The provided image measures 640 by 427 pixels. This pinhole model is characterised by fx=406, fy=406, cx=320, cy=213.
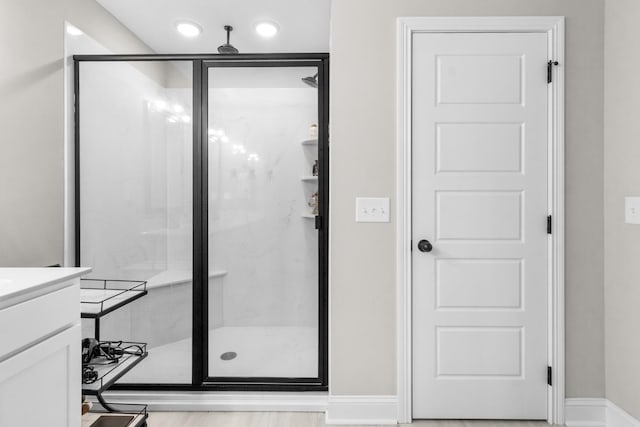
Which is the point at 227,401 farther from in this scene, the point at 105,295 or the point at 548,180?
the point at 548,180

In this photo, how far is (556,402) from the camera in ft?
6.54

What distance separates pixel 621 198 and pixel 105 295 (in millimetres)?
2481

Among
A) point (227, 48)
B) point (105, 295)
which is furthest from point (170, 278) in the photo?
point (227, 48)

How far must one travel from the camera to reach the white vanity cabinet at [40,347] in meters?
1.15

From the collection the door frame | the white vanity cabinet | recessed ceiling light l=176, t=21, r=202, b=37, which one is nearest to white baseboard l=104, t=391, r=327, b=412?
the door frame

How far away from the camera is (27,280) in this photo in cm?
130

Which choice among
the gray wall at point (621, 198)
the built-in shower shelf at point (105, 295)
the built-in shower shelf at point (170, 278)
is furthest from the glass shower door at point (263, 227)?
the gray wall at point (621, 198)

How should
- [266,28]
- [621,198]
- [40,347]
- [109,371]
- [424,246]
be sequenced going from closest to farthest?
[40,347] → [109,371] → [621,198] → [424,246] → [266,28]

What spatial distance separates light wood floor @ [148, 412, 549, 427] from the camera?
2.02 meters

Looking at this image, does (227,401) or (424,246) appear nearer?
(424,246)

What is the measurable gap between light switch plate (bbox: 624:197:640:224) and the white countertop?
2275 millimetres

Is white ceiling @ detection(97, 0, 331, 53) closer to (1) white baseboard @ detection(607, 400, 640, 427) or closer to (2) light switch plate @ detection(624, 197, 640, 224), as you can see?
(2) light switch plate @ detection(624, 197, 640, 224)

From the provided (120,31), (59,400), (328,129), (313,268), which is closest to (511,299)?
(313,268)

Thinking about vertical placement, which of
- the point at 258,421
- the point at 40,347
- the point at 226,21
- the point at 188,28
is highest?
the point at 226,21
